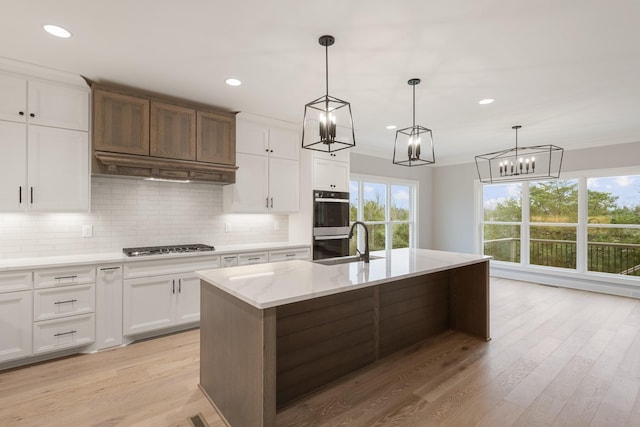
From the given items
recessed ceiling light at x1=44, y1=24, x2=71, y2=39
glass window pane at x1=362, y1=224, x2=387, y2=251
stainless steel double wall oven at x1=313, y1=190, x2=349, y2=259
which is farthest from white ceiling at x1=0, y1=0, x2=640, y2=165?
glass window pane at x1=362, y1=224, x2=387, y2=251

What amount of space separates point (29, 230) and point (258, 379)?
2950 mm

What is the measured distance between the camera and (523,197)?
20.8 feet

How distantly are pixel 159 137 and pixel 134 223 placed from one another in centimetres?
106

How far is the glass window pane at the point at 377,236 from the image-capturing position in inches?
252

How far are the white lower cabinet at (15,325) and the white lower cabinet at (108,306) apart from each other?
49cm

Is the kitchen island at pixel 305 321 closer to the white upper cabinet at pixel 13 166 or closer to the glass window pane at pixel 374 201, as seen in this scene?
the white upper cabinet at pixel 13 166

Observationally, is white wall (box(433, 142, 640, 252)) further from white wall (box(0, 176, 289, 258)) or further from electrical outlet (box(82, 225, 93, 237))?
electrical outlet (box(82, 225, 93, 237))

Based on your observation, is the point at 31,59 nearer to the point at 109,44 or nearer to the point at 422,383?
the point at 109,44

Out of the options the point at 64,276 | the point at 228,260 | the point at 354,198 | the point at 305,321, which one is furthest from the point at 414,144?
the point at 64,276

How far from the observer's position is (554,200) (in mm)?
5988

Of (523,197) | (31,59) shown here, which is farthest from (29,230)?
(523,197)

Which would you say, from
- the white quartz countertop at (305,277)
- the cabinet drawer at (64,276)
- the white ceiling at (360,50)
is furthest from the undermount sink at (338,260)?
the cabinet drawer at (64,276)

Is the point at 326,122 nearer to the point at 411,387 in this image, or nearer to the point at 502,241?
the point at 411,387

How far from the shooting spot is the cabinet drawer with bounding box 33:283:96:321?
2.81 meters
